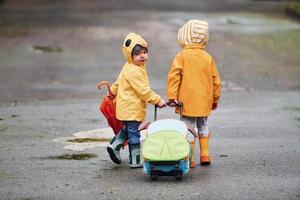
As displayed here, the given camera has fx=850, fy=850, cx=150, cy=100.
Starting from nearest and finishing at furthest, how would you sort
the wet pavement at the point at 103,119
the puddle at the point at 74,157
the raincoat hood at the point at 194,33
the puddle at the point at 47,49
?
the wet pavement at the point at 103,119 → the raincoat hood at the point at 194,33 → the puddle at the point at 74,157 → the puddle at the point at 47,49

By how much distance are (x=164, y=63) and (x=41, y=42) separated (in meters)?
3.63

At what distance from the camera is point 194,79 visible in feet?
25.9

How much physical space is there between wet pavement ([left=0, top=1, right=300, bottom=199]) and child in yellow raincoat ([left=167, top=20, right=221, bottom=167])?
0.55 m

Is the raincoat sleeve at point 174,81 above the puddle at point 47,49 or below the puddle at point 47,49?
above

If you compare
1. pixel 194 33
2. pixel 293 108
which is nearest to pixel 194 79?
pixel 194 33

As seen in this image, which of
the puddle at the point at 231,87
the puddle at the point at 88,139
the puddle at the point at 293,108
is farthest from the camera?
the puddle at the point at 231,87

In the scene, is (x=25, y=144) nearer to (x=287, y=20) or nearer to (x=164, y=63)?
(x=164, y=63)

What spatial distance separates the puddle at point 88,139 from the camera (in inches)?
357

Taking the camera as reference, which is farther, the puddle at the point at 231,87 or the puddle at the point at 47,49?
the puddle at the point at 47,49

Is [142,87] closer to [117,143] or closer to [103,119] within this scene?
[117,143]

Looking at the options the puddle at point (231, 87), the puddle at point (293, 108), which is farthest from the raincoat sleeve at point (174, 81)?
the puddle at point (231, 87)

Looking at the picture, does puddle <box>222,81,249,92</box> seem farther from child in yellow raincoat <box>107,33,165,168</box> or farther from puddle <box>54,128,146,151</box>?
child in yellow raincoat <box>107,33,165,168</box>

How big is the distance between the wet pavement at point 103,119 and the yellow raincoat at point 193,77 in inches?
23.4

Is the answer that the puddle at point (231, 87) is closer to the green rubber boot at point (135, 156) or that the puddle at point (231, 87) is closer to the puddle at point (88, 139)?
the puddle at point (88, 139)
